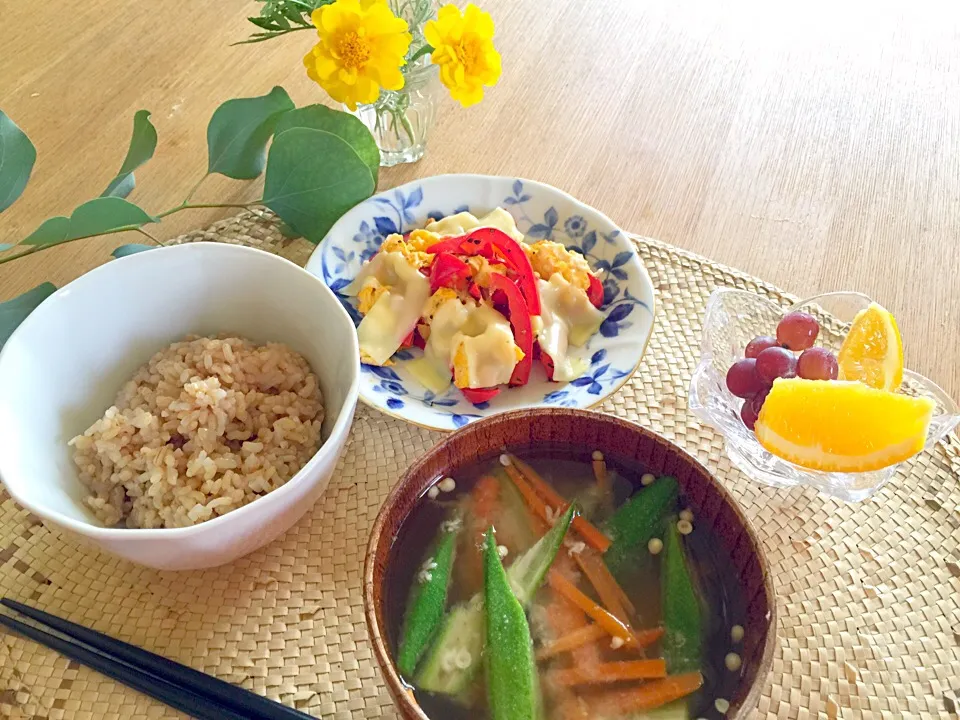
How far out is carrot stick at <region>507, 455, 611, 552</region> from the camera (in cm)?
72

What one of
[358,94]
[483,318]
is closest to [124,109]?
[358,94]

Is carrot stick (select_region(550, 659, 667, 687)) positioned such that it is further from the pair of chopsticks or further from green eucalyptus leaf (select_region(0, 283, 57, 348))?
green eucalyptus leaf (select_region(0, 283, 57, 348))

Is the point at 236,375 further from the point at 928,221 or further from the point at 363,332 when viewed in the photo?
the point at 928,221

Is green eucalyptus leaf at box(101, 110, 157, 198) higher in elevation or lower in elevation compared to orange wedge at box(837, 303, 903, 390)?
higher


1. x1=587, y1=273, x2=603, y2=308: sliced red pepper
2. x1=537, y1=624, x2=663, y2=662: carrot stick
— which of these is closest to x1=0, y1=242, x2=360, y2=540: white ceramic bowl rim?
x1=537, y1=624, x2=663, y2=662: carrot stick

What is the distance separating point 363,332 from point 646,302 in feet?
1.22

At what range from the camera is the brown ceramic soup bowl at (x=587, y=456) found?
57cm

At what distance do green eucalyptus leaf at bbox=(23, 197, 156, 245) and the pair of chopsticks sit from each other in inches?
16.7

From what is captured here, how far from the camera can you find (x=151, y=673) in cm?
69

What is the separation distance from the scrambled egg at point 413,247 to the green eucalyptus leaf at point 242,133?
8.8 inches

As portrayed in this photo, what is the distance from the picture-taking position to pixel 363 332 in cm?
97

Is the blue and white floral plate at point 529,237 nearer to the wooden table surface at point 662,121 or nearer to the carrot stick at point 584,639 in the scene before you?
the wooden table surface at point 662,121

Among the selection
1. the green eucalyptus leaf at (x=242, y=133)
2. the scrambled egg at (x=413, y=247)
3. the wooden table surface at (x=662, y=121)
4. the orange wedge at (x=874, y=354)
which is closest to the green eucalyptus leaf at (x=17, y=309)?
the wooden table surface at (x=662, y=121)

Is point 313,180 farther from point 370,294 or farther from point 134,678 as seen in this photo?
point 134,678
